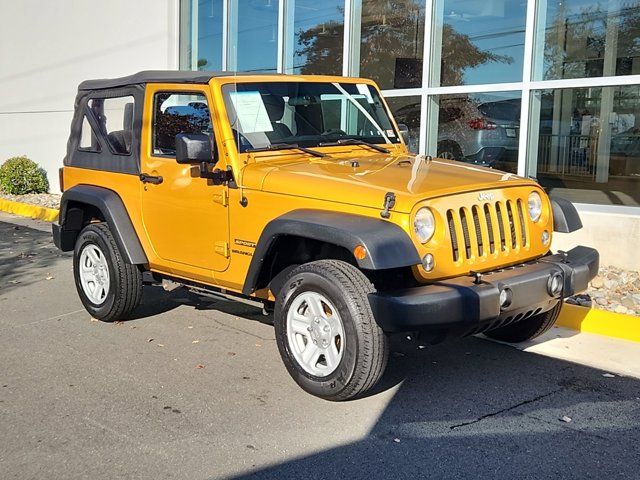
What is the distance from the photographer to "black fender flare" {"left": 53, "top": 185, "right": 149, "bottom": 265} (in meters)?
5.82

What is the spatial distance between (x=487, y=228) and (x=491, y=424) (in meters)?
1.14

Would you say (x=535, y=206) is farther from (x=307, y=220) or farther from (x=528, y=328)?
(x=307, y=220)

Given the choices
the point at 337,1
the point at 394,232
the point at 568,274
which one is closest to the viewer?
the point at 394,232

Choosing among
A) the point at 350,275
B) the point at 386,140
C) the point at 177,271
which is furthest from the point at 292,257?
the point at 386,140

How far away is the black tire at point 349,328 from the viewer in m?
4.15

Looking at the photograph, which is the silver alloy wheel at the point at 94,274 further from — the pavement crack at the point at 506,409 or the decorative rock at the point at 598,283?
the decorative rock at the point at 598,283

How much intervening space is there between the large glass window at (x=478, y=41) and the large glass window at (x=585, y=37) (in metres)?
0.30

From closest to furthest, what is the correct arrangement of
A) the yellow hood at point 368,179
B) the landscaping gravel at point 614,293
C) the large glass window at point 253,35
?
the yellow hood at point 368,179 < the landscaping gravel at point 614,293 < the large glass window at point 253,35

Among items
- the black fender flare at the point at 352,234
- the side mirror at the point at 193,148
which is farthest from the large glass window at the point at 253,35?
the black fender flare at the point at 352,234

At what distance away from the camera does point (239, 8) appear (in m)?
13.0

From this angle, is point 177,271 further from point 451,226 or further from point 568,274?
point 568,274

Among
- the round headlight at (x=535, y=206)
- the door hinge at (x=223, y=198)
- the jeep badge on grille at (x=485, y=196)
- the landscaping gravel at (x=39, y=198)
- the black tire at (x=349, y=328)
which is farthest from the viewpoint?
the landscaping gravel at (x=39, y=198)

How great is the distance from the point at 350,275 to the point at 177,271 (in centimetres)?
182

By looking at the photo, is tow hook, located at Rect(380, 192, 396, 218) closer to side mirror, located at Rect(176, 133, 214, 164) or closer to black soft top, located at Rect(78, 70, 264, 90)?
side mirror, located at Rect(176, 133, 214, 164)
